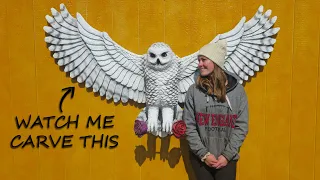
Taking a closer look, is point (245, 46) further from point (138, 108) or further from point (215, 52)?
point (138, 108)

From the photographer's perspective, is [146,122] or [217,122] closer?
[217,122]

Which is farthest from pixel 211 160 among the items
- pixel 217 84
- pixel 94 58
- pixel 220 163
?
pixel 94 58

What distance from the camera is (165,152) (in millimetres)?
1771

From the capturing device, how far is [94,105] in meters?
1.73

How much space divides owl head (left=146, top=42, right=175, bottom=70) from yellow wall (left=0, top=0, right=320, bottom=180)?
14 centimetres

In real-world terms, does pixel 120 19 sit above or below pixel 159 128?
above

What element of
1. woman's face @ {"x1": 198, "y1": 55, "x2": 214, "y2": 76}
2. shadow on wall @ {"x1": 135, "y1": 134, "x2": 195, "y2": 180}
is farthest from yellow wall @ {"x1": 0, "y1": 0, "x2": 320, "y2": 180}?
woman's face @ {"x1": 198, "y1": 55, "x2": 214, "y2": 76}

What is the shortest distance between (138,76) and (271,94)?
0.66 m

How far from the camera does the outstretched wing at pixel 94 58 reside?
5.34ft

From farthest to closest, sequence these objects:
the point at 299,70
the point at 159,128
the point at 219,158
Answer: the point at 299,70
the point at 159,128
the point at 219,158

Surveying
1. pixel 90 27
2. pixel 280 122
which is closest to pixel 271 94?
pixel 280 122

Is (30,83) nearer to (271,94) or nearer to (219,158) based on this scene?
(219,158)

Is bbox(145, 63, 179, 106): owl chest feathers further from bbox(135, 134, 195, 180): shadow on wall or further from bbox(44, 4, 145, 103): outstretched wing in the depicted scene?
Answer: bbox(135, 134, 195, 180): shadow on wall

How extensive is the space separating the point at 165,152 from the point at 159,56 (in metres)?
0.52
